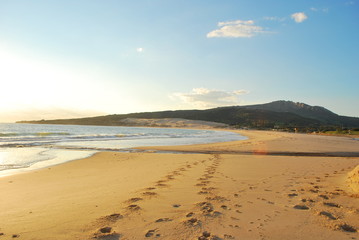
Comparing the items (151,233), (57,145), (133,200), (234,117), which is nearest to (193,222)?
(151,233)

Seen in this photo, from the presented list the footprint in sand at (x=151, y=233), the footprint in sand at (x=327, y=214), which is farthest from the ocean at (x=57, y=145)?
the footprint in sand at (x=327, y=214)

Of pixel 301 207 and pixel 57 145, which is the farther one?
pixel 57 145

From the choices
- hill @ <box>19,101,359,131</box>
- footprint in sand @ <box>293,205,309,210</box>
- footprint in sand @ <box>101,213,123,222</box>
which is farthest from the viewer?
hill @ <box>19,101,359,131</box>

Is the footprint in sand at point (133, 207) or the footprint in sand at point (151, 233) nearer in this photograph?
the footprint in sand at point (151, 233)

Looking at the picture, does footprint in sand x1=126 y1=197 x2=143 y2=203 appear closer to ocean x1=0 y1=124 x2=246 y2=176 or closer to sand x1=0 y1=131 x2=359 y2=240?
sand x1=0 y1=131 x2=359 y2=240

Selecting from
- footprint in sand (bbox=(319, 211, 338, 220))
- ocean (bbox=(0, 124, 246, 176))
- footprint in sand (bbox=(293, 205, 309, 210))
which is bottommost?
ocean (bbox=(0, 124, 246, 176))

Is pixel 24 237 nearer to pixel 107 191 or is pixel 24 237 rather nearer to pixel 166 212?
pixel 166 212

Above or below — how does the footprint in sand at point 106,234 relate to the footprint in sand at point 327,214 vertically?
below

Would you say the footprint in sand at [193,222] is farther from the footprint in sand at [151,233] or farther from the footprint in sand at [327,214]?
the footprint in sand at [327,214]

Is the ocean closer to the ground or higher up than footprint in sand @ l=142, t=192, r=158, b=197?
closer to the ground

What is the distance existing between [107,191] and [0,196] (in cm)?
250

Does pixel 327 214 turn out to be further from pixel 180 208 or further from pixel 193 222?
pixel 180 208

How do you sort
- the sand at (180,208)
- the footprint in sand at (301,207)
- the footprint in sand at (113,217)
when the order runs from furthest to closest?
the footprint in sand at (301,207)
the footprint in sand at (113,217)
the sand at (180,208)

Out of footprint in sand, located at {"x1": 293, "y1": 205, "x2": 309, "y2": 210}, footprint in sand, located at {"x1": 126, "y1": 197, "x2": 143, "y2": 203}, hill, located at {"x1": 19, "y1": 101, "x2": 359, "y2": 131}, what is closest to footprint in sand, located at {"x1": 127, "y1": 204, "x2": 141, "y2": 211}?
footprint in sand, located at {"x1": 126, "y1": 197, "x2": 143, "y2": 203}
